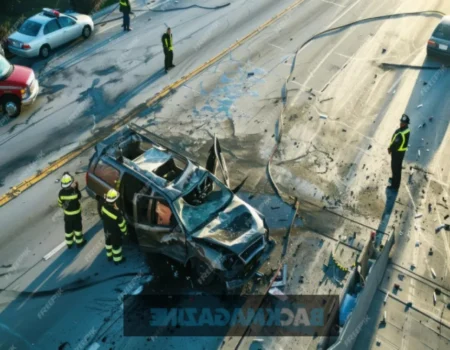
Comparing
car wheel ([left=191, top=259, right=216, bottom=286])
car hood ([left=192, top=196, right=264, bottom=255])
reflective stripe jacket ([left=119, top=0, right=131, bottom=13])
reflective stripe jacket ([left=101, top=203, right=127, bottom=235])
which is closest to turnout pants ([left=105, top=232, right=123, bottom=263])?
reflective stripe jacket ([left=101, top=203, right=127, bottom=235])

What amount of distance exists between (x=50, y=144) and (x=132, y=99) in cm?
313

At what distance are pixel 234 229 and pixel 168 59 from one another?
921 centimetres

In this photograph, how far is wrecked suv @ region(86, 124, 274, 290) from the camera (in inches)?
367

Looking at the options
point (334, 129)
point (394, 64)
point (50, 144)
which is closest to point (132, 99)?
point (50, 144)

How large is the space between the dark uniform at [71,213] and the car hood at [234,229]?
2.69 meters

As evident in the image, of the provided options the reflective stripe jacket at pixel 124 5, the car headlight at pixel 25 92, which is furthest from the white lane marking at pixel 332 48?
the car headlight at pixel 25 92

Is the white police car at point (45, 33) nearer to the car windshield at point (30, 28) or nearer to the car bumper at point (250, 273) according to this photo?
the car windshield at point (30, 28)

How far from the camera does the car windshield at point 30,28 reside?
57.9ft

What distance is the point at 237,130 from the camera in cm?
1469

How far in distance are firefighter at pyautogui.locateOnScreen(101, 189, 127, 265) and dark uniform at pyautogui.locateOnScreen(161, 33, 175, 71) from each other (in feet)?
27.1

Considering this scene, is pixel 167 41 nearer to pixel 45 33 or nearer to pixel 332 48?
pixel 45 33

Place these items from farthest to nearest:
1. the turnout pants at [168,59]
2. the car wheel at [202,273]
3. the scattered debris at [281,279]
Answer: the turnout pants at [168,59], the scattered debris at [281,279], the car wheel at [202,273]

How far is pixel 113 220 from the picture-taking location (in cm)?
973

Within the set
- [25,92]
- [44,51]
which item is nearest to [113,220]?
[25,92]
